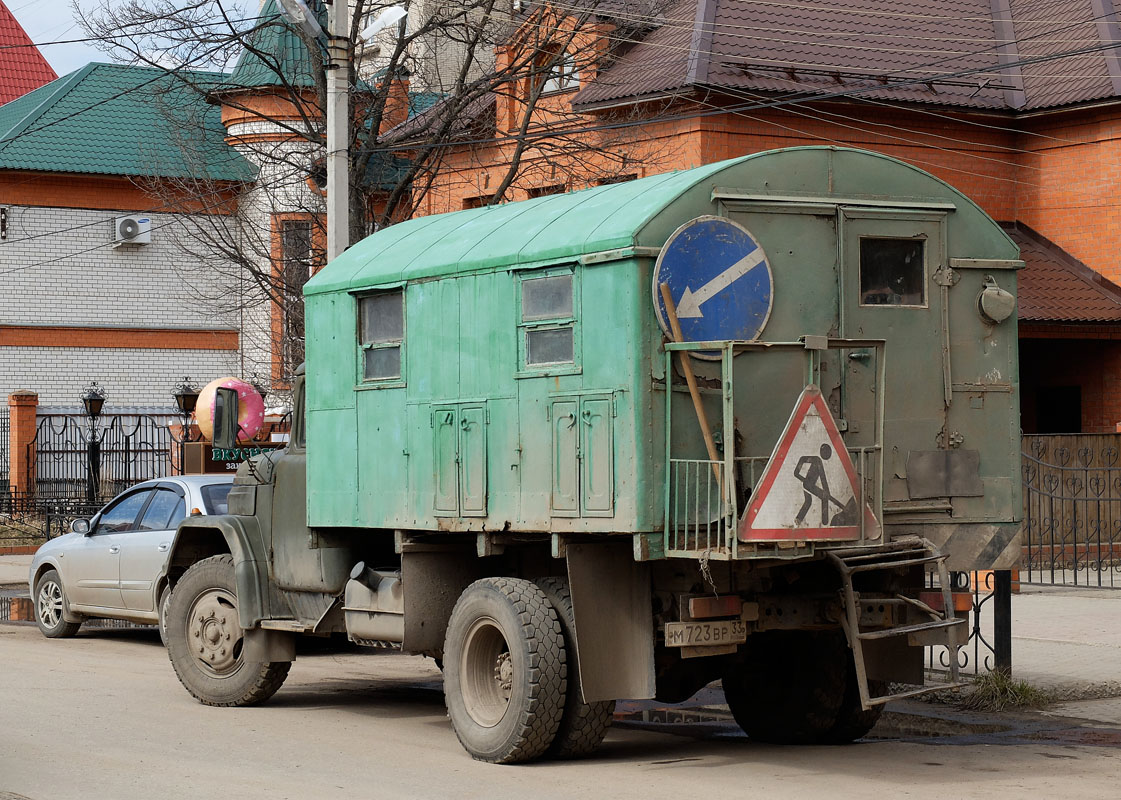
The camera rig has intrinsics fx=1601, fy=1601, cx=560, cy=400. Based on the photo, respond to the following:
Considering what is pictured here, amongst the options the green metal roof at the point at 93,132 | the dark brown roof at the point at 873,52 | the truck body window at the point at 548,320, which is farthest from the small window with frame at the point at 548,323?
the green metal roof at the point at 93,132

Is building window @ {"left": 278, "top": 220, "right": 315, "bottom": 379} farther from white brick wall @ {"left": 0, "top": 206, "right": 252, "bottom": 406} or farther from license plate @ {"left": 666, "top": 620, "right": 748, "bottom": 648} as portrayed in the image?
license plate @ {"left": 666, "top": 620, "right": 748, "bottom": 648}

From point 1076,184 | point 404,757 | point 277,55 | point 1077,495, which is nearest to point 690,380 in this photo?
point 404,757

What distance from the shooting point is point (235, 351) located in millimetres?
38750

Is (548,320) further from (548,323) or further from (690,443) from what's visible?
(690,443)

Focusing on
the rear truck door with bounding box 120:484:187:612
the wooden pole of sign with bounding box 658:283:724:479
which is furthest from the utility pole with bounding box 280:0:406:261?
the wooden pole of sign with bounding box 658:283:724:479

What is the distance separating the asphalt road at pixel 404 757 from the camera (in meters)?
8.17

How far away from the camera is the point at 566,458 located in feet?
28.5

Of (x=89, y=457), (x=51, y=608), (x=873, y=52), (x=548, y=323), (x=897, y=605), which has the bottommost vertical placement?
(x=51, y=608)

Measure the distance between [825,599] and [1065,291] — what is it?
1749cm

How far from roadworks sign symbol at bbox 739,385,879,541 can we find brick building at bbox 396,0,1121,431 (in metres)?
15.0

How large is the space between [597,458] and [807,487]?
1.16 metres

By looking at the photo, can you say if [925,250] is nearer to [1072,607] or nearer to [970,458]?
[970,458]

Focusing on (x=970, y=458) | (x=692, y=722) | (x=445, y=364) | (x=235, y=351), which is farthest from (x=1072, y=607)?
(x=235, y=351)

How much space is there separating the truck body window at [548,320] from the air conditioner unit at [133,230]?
30457 mm
